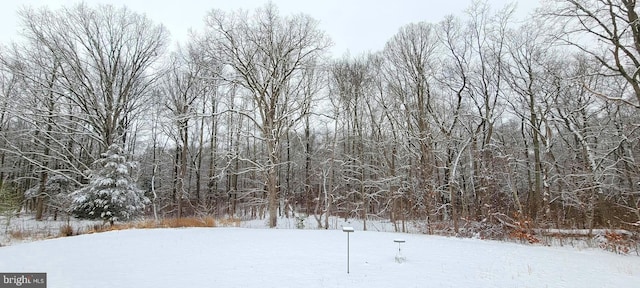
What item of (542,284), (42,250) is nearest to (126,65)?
(42,250)

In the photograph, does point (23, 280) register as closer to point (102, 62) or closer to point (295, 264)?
point (295, 264)

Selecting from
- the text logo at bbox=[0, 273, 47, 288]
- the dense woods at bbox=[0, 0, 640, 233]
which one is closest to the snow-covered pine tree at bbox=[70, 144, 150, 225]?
the dense woods at bbox=[0, 0, 640, 233]

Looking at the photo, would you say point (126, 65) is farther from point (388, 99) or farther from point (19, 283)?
point (19, 283)

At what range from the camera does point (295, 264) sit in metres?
5.93

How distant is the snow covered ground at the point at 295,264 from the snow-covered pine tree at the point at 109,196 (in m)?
5.60

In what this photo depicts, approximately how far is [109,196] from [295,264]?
1145 cm

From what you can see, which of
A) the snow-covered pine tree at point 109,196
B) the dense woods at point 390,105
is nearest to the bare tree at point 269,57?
the dense woods at point 390,105

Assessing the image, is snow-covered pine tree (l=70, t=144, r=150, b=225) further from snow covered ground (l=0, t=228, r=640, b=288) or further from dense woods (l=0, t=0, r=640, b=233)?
snow covered ground (l=0, t=228, r=640, b=288)

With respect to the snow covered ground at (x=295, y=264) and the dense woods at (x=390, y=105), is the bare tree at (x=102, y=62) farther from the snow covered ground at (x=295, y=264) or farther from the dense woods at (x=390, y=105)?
the snow covered ground at (x=295, y=264)

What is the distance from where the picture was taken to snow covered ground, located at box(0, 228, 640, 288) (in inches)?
191

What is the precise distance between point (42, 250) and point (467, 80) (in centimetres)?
1630

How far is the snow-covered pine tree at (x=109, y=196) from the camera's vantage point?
13.4 meters

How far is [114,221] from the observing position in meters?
14.0

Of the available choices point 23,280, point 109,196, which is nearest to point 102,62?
point 109,196
